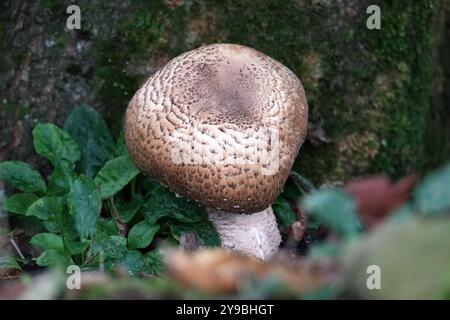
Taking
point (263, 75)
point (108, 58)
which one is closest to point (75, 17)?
point (108, 58)

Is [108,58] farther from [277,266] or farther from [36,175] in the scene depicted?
[277,266]

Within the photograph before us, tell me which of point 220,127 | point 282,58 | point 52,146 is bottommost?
point 52,146

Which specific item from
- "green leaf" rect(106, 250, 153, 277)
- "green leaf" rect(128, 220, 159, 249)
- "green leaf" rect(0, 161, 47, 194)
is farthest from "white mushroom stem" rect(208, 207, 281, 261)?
"green leaf" rect(0, 161, 47, 194)

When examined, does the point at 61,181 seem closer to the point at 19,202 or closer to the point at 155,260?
the point at 19,202

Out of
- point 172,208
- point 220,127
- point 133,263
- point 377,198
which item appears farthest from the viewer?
point 172,208

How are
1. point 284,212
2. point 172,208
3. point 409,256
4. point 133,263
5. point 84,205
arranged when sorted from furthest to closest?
1. point 284,212
2. point 172,208
3. point 84,205
4. point 133,263
5. point 409,256

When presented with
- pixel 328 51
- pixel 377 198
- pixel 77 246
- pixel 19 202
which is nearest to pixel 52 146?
pixel 19 202

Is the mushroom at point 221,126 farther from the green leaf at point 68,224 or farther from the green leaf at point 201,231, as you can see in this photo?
the green leaf at point 68,224

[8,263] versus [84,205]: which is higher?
[84,205]
